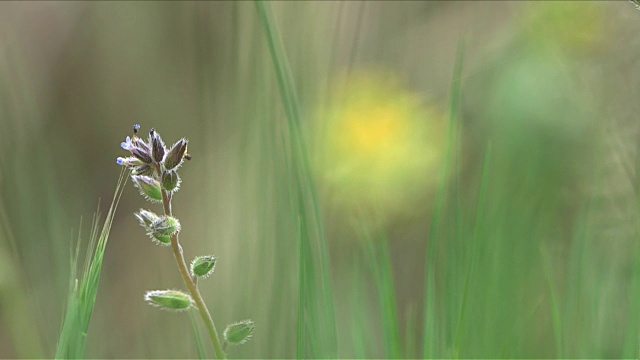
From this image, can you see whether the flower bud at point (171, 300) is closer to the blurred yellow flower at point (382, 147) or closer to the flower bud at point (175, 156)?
the flower bud at point (175, 156)

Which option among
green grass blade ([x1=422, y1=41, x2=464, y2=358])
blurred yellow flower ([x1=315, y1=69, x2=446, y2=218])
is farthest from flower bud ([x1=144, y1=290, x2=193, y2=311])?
blurred yellow flower ([x1=315, y1=69, x2=446, y2=218])

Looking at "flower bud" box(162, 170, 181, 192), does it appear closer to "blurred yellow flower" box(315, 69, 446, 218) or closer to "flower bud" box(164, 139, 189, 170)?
"flower bud" box(164, 139, 189, 170)

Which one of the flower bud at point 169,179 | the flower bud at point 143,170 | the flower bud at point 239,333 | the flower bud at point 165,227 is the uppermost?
the flower bud at point 143,170

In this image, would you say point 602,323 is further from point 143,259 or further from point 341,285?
point 143,259

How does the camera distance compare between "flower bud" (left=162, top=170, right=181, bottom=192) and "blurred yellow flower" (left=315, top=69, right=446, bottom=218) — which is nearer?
"flower bud" (left=162, top=170, right=181, bottom=192)

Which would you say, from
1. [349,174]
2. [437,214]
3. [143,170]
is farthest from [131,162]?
[349,174]

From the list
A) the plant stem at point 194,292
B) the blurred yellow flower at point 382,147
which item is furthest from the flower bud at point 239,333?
the blurred yellow flower at point 382,147
